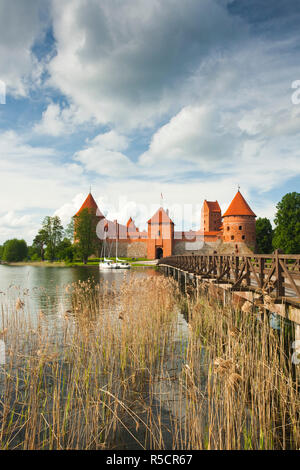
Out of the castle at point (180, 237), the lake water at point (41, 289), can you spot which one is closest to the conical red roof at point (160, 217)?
the castle at point (180, 237)

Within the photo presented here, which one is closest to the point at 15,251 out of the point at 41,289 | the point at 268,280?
the point at 41,289

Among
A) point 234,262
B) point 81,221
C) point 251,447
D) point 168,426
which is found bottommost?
point 168,426

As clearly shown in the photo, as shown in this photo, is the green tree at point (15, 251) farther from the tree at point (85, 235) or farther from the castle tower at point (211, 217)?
the castle tower at point (211, 217)

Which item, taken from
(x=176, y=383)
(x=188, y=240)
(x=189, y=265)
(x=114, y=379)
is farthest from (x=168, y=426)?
(x=188, y=240)

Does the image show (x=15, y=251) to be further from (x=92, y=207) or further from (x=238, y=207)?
(x=238, y=207)

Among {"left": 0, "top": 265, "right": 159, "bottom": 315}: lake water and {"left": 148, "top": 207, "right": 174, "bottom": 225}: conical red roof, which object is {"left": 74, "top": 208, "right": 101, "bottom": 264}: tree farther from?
{"left": 0, "top": 265, "right": 159, "bottom": 315}: lake water

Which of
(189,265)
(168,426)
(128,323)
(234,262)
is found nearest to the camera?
(168,426)

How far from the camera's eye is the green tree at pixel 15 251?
5484cm

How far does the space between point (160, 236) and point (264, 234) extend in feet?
58.3

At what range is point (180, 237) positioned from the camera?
171 ft

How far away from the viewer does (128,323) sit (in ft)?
18.7

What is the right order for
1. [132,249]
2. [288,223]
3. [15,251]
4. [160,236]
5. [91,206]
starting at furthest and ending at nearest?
[15,251] < [91,206] < [132,249] < [160,236] < [288,223]

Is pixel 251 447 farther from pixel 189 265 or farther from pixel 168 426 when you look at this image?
pixel 189 265
